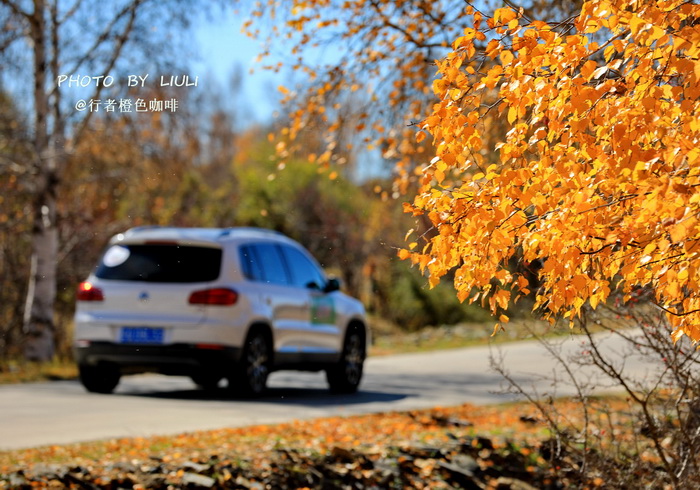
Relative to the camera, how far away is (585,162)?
397 cm

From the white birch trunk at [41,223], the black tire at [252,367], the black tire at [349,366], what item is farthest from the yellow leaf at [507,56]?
the white birch trunk at [41,223]

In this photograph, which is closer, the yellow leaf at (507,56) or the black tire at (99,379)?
the yellow leaf at (507,56)

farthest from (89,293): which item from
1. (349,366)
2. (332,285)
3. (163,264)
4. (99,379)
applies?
(349,366)

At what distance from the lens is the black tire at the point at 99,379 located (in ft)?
39.7

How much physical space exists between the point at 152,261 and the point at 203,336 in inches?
40.8

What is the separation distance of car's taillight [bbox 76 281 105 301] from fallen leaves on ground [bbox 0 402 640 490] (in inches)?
118

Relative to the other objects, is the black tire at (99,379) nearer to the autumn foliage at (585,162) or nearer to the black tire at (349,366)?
the black tire at (349,366)

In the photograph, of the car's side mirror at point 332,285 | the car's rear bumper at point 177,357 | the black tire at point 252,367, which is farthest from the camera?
the car's side mirror at point 332,285

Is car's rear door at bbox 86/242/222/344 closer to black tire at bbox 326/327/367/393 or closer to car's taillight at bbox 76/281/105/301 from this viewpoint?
car's taillight at bbox 76/281/105/301

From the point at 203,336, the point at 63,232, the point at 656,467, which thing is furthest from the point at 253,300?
the point at 63,232

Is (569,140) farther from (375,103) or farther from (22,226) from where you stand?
(22,226)

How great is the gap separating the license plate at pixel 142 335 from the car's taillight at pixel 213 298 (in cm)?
46

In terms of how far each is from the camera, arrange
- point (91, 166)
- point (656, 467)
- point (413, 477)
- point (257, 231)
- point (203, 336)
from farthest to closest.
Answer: point (91, 166), point (257, 231), point (203, 336), point (413, 477), point (656, 467)

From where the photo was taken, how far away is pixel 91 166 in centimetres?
1723
